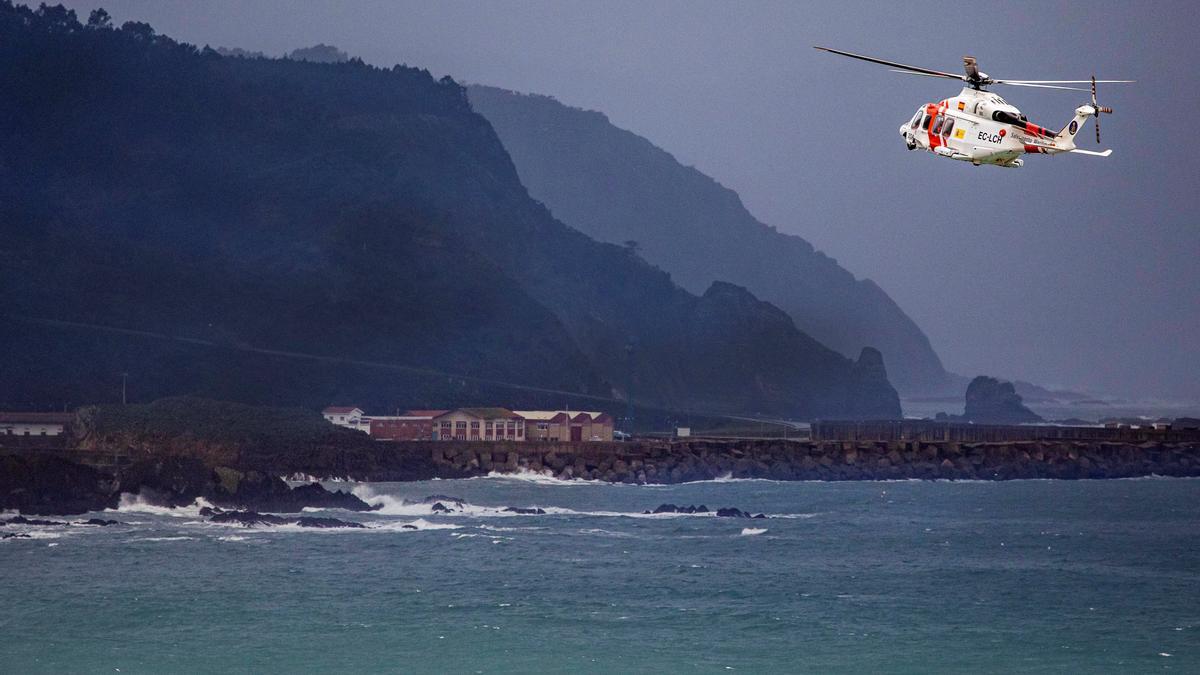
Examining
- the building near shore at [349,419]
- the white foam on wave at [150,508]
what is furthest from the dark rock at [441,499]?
the building near shore at [349,419]

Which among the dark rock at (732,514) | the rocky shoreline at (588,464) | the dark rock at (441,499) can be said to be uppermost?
the rocky shoreline at (588,464)

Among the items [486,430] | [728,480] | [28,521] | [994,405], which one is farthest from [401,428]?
[994,405]

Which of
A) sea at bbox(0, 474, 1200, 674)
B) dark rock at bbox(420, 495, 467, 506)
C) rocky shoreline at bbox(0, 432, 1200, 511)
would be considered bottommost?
sea at bbox(0, 474, 1200, 674)

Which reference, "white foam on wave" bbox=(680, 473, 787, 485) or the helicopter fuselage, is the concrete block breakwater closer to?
"white foam on wave" bbox=(680, 473, 787, 485)

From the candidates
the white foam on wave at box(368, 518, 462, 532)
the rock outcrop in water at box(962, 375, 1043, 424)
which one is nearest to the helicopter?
A: the white foam on wave at box(368, 518, 462, 532)

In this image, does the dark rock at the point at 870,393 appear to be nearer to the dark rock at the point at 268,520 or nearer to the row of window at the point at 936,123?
the dark rock at the point at 268,520

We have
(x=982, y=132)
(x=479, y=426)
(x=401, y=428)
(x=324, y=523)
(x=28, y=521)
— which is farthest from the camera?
(x=401, y=428)

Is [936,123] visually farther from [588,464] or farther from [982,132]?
[588,464]
